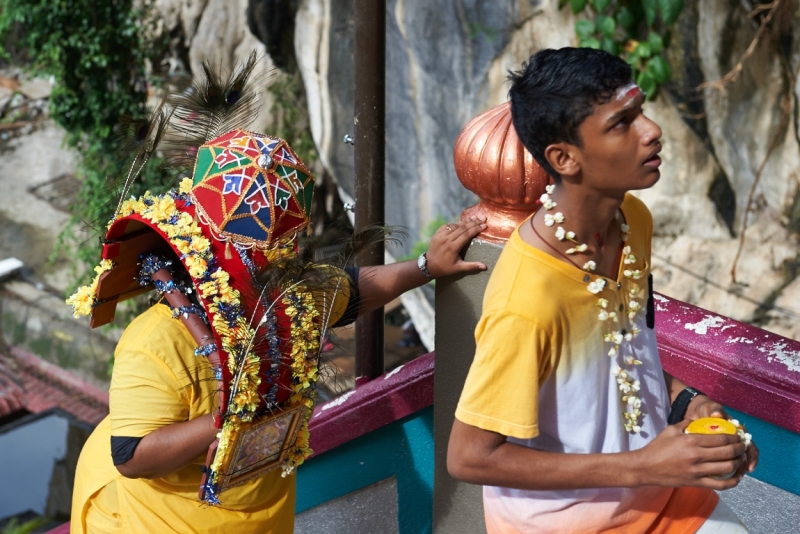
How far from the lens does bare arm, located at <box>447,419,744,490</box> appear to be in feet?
4.76

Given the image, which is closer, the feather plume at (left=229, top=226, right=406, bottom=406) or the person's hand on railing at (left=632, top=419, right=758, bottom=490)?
the person's hand on railing at (left=632, top=419, right=758, bottom=490)

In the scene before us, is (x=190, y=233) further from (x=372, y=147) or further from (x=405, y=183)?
(x=405, y=183)

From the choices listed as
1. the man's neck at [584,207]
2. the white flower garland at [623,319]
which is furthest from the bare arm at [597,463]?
the man's neck at [584,207]

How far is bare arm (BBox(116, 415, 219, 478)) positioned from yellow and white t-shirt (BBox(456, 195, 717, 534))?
59cm

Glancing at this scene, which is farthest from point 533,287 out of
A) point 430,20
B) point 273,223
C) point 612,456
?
point 430,20

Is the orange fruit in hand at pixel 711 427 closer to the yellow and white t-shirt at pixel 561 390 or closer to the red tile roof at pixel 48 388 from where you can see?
the yellow and white t-shirt at pixel 561 390

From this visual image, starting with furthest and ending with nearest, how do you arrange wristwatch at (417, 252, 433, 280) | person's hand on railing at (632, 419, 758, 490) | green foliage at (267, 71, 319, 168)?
green foliage at (267, 71, 319, 168) < wristwatch at (417, 252, 433, 280) < person's hand on railing at (632, 419, 758, 490)

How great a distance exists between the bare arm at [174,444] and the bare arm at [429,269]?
54cm

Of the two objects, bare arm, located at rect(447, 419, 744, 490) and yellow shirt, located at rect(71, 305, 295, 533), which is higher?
bare arm, located at rect(447, 419, 744, 490)

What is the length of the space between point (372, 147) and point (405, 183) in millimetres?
5935

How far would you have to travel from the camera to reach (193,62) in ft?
34.0

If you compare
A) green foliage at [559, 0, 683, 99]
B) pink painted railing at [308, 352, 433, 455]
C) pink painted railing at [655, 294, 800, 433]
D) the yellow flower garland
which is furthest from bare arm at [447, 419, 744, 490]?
green foliage at [559, 0, 683, 99]

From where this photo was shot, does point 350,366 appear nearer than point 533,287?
No

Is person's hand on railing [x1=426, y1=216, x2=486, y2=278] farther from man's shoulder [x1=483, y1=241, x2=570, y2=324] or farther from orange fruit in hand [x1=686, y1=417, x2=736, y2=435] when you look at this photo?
orange fruit in hand [x1=686, y1=417, x2=736, y2=435]
